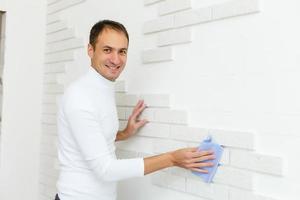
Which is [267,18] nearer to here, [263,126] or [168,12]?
[263,126]

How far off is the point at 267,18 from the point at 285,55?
15 cm

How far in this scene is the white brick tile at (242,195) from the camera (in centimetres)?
135

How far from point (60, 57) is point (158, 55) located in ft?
3.28

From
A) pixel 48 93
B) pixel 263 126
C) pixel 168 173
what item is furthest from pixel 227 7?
pixel 48 93

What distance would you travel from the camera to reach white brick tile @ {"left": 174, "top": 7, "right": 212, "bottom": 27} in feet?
5.07

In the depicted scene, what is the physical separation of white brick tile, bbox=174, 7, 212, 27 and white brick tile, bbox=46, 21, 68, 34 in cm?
106

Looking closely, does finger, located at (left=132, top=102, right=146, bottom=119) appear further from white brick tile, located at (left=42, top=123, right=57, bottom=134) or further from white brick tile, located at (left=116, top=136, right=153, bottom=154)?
white brick tile, located at (left=42, top=123, right=57, bottom=134)

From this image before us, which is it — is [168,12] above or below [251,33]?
above

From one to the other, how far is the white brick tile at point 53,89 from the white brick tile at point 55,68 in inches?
3.8

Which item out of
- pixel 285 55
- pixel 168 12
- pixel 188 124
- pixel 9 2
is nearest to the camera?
pixel 285 55

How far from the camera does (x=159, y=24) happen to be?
179 centimetres

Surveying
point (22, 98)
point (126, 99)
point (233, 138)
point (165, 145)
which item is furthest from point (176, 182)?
point (22, 98)

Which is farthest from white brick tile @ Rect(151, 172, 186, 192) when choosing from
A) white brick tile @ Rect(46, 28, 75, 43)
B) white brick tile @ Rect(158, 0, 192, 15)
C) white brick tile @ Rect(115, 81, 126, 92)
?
white brick tile @ Rect(46, 28, 75, 43)

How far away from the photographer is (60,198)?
163 cm
